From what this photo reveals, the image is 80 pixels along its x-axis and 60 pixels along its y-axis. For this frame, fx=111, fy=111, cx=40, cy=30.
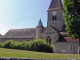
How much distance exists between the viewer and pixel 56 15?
38.8m

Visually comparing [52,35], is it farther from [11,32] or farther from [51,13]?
[11,32]

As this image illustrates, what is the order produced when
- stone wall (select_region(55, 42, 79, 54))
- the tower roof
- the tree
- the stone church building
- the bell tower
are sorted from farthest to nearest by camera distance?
the tower roof, the bell tower, the stone church building, stone wall (select_region(55, 42, 79, 54)), the tree

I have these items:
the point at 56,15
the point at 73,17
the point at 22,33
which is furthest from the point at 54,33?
the point at 22,33

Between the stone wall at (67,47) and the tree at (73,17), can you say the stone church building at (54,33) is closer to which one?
the stone wall at (67,47)

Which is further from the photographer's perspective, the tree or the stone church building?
the stone church building

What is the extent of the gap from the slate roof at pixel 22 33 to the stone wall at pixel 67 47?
1387 cm

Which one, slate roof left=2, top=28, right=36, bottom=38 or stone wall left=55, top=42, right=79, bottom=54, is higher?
slate roof left=2, top=28, right=36, bottom=38

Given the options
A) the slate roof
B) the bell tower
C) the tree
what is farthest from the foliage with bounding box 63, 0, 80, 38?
the slate roof

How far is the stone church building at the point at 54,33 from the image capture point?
30078 mm

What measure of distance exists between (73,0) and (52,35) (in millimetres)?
15907

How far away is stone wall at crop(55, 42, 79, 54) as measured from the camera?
29547 millimetres

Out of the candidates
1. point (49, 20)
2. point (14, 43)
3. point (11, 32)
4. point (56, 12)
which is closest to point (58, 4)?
point (56, 12)

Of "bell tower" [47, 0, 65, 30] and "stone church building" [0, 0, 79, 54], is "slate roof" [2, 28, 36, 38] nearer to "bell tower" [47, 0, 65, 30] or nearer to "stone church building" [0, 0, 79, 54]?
"stone church building" [0, 0, 79, 54]

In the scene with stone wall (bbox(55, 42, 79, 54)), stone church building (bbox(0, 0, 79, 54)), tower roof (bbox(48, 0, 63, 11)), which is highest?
tower roof (bbox(48, 0, 63, 11))
